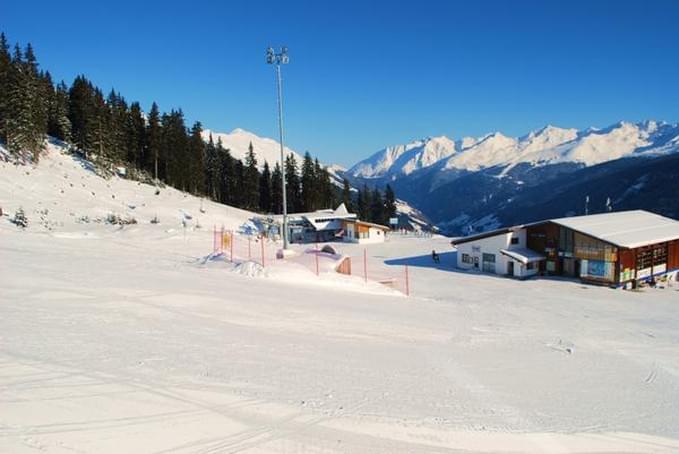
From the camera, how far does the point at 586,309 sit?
23.1 meters

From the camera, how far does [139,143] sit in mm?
67750

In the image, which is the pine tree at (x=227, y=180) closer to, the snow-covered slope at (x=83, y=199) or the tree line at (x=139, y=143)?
the tree line at (x=139, y=143)

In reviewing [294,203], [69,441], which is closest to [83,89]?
[294,203]

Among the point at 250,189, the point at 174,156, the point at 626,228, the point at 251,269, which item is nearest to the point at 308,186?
the point at 250,189

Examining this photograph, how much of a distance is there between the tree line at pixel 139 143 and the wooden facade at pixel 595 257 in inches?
862

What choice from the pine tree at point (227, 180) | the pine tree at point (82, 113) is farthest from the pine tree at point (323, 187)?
the pine tree at point (82, 113)

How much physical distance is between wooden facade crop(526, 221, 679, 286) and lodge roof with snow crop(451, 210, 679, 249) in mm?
466

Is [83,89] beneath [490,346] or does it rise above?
above

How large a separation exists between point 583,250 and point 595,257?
104 cm

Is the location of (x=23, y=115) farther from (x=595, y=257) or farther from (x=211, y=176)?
(x=595, y=257)

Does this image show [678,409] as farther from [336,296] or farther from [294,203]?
[294,203]

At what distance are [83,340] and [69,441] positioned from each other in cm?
377

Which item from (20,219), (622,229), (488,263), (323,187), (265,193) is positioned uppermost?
(323,187)

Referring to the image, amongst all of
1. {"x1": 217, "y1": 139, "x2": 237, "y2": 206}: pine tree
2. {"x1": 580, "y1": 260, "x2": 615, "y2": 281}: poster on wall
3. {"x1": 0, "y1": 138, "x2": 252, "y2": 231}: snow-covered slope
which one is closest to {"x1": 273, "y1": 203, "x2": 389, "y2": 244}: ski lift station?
{"x1": 0, "y1": 138, "x2": 252, "y2": 231}: snow-covered slope
